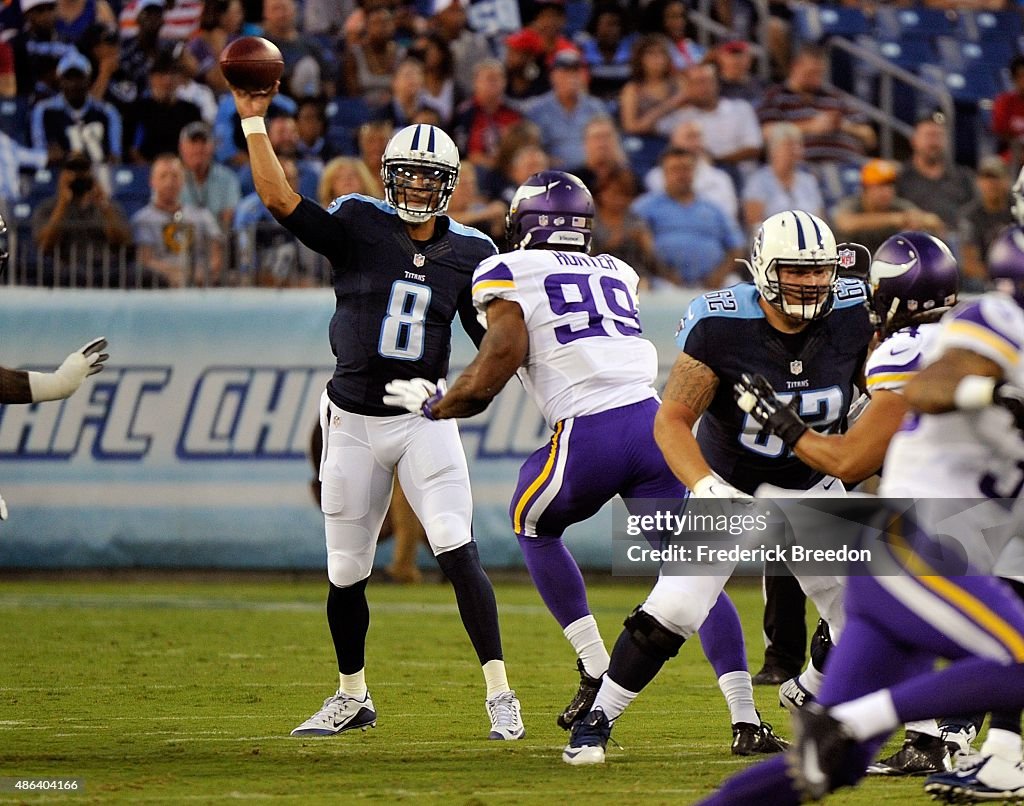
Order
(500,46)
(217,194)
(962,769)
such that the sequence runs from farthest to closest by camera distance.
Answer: (500,46) < (217,194) < (962,769)

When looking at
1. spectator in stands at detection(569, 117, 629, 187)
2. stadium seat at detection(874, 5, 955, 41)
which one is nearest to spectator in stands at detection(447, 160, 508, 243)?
spectator in stands at detection(569, 117, 629, 187)

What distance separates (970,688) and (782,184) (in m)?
9.05

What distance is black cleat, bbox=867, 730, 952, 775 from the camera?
5211 mm

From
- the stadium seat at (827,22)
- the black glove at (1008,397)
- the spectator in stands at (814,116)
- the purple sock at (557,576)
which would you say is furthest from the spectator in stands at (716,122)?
the black glove at (1008,397)

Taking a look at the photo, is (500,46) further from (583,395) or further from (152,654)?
(583,395)

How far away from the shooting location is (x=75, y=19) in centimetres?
1277

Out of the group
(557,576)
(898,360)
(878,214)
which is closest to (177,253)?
(878,214)

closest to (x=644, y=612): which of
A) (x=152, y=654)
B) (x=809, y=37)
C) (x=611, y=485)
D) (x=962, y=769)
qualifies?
(x=611, y=485)

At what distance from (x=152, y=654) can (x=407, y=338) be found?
2.74 metres

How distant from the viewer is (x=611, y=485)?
221 inches

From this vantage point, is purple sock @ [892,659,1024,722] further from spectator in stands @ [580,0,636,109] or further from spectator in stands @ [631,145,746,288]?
spectator in stands @ [580,0,636,109]

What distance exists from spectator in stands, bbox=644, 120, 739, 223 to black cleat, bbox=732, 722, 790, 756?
7112 mm

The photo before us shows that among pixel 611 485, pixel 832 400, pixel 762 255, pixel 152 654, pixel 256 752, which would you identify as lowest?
pixel 152 654

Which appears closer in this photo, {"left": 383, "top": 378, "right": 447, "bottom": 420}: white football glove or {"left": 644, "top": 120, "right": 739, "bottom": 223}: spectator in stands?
{"left": 383, "top": 378, "right": 447, "bottom": 420}: white football glove
